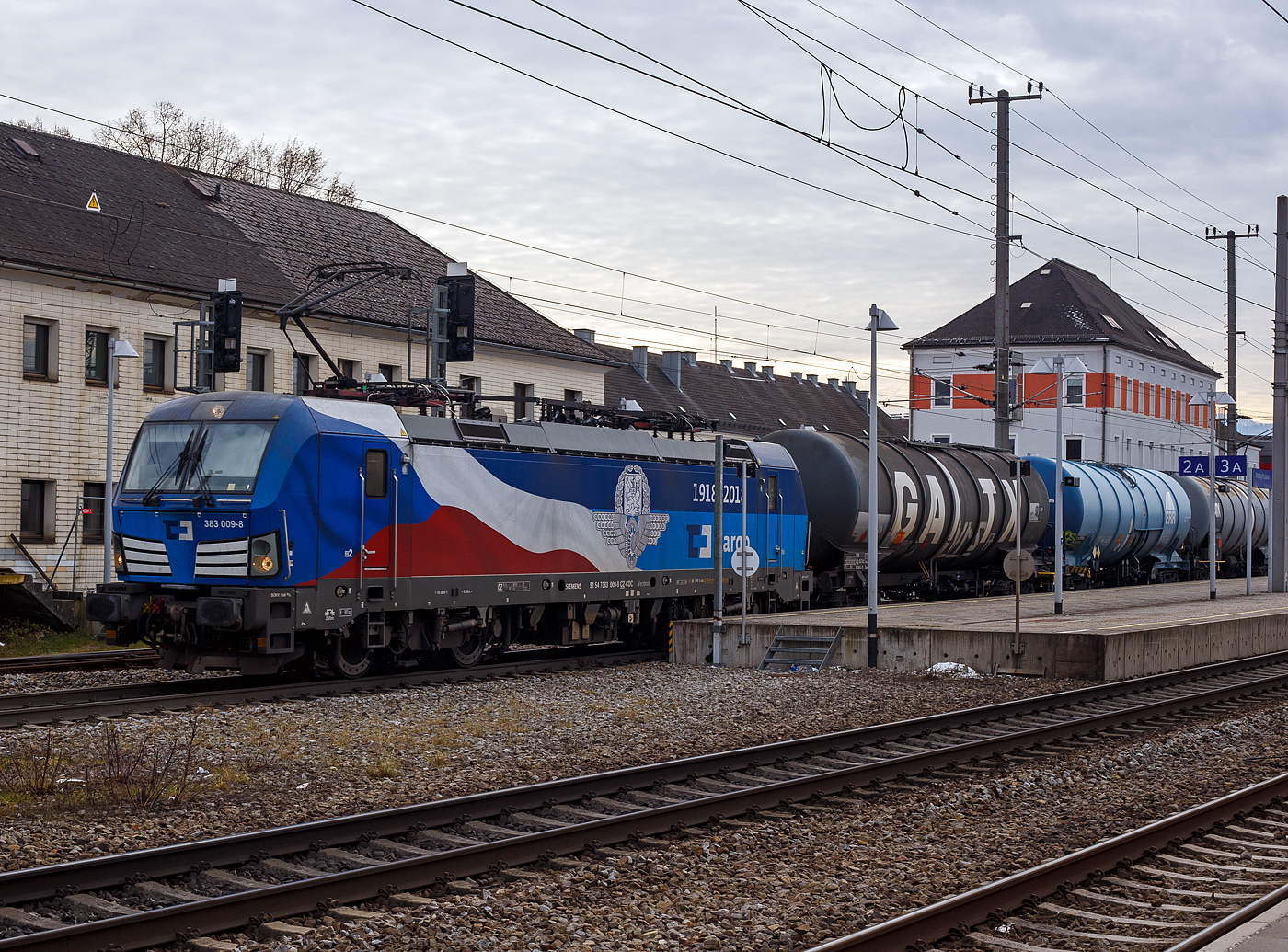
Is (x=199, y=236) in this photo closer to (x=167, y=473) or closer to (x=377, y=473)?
(x=167, y=473)

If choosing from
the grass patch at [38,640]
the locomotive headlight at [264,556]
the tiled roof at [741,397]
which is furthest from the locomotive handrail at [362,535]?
the tiled roof at [741,397]

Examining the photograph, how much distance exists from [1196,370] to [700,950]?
82.9 m

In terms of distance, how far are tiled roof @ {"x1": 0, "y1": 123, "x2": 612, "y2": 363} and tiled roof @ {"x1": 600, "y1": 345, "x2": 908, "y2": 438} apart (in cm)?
809

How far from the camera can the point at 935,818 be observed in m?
10.4

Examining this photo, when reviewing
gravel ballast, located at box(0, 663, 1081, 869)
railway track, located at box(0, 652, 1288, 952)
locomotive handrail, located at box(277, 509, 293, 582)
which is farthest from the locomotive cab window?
railway track, located at box(0, 652, 1288, 952)

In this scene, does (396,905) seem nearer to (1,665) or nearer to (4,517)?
(1,665)

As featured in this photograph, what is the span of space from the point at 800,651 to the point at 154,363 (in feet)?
57.8

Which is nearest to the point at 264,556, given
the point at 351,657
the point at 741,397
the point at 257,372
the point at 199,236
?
the point at 351,657

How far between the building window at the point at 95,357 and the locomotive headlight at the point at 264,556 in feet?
49.9

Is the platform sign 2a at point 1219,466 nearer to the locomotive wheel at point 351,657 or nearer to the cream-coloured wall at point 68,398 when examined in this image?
the cream-coloured wall at point 68,398

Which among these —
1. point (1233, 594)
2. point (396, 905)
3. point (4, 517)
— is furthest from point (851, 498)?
point (396, 905)

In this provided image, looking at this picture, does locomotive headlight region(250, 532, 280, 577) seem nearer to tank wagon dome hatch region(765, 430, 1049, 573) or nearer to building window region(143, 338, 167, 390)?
tank wagon dome hatch region(765, 430, 1049, 573)

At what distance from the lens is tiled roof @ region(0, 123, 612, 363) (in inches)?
1155

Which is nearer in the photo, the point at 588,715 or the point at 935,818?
the point at 935,818
